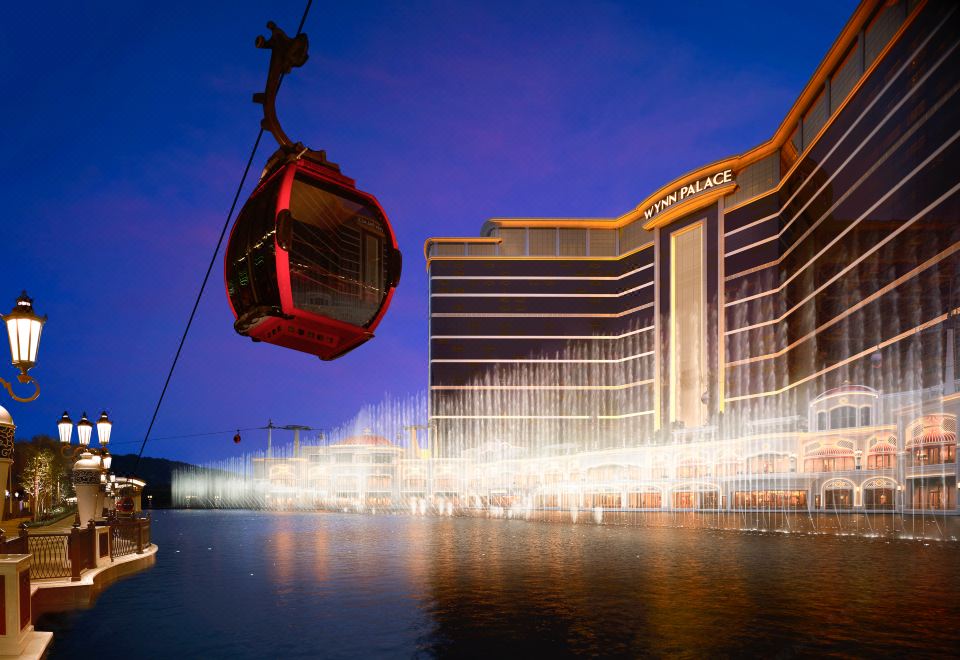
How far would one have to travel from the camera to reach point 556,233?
146 metres

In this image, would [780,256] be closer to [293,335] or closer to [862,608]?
[862,608]

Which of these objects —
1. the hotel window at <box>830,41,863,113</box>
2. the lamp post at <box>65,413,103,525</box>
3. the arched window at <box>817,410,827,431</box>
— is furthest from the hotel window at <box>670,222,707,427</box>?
the lamp post at <box>65,413,103,525</box>

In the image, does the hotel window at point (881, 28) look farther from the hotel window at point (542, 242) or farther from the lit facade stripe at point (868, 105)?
the hotel window at point (542, 242)

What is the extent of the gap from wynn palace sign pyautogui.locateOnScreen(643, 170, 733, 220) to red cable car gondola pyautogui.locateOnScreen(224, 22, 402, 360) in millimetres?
113082

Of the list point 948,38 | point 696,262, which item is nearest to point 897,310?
point 948,38

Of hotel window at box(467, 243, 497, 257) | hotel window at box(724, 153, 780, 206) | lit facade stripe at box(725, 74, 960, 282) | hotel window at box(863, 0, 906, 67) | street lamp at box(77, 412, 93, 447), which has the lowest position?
street lamp at box(77, 412, 93, 447)

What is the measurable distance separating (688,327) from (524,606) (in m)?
103

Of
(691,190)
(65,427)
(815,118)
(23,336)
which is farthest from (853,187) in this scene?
A: (23,336)

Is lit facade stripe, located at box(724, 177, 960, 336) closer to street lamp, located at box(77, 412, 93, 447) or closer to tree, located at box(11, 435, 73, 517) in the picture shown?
street lamp, located at box(77, 412, 93, 447)

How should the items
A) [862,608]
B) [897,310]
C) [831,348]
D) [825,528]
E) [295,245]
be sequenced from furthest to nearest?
[831,348] < [897,310] < [825,528] < [862,608] < [295,245]

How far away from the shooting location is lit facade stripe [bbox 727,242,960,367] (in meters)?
68.7

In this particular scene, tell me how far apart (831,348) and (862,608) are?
79.2 meters

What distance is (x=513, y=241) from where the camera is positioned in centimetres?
14588

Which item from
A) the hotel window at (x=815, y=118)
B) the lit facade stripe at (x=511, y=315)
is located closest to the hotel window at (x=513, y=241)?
the lit facade stripe at (x=511, y=315)
